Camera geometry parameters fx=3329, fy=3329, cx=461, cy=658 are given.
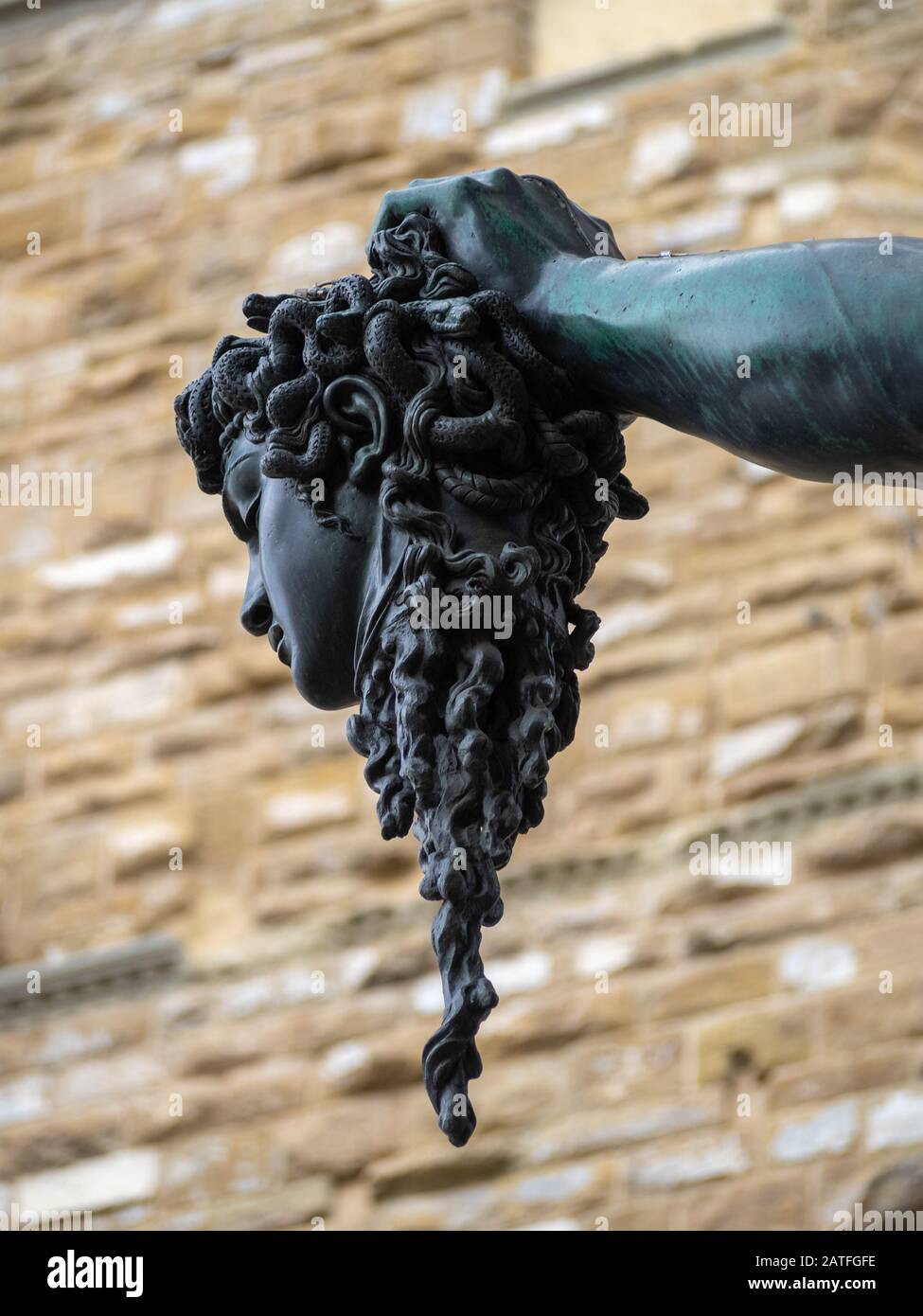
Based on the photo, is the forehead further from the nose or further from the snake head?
the snake head

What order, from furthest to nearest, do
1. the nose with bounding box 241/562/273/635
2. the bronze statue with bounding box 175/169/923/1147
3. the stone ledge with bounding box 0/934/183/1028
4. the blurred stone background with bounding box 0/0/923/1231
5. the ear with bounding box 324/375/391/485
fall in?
the stone ledge with bounding box 0/934/183/1028 → the blurred stone background with bounding box 0/0/923/1231 → the nose with bounding box 241/562/273/635 → the ear with bounding box 324/375/391/485 → the bronze statue with bounding box 175/169/923/1147

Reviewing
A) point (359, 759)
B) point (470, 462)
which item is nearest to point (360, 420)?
point (470, 462)

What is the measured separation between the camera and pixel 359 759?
610 centimetres

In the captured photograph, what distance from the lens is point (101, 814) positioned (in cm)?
652

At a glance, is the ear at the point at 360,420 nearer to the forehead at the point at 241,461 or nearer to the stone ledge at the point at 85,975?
the forehead at the point at 241,461

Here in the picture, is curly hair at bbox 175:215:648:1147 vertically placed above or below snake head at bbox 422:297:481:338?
below

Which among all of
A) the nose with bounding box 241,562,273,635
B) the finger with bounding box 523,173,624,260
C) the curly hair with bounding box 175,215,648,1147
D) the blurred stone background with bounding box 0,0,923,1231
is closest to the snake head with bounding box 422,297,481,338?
the curly hair with bounding box 175,215,648,1147

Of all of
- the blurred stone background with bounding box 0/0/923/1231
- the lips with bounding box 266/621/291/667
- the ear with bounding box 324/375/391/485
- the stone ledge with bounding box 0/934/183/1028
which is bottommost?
the stone ledge with bounding box 0/934/183/1028

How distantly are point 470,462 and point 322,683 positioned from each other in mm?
187

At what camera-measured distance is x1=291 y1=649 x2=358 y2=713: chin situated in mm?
2207

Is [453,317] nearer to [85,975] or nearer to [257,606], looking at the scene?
[257,606]

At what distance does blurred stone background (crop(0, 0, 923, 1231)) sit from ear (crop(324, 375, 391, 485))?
3.39m
